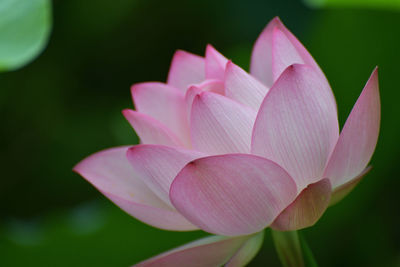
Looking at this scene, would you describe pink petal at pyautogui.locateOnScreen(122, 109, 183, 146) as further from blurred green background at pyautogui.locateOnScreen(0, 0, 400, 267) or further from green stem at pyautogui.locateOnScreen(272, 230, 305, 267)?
blurred green background at pyautogui.locateOnScreen(0, 0, 400, 267)

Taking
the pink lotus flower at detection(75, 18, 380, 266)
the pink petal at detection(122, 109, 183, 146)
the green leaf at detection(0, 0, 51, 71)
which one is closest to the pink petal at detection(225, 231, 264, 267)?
the pink lotus flower at detection(75, 18, 380, 266)

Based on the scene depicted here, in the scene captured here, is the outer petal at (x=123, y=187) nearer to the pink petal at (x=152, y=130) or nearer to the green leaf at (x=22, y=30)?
the pink petal at (x=152, y=130)

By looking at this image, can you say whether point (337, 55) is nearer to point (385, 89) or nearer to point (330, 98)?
point (385, 89)

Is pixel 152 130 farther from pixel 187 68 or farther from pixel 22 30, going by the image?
pixel 22 30

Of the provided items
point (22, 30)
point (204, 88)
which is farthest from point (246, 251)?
point (22, 30)

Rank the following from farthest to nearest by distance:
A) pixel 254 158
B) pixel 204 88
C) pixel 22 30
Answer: pixel 22 30, pixel 204 88, pixel 254 158
